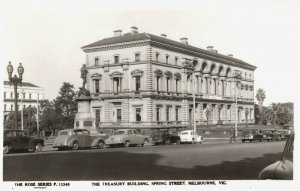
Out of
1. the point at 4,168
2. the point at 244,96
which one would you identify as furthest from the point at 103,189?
the point at 244,96

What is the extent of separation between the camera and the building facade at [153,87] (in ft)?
114

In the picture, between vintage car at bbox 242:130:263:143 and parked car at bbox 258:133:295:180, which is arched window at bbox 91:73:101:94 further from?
parked car at bbox 258:133:295:180

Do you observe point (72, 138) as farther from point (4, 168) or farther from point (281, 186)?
point (281, 186)

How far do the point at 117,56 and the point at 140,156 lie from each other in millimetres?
20758

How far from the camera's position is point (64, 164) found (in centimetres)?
1390

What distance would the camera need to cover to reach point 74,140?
2047 cm

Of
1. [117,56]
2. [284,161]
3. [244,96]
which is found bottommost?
[284,161]

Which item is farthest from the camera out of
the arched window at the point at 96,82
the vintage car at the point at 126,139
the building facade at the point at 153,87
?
the arched window at the point at 96,82

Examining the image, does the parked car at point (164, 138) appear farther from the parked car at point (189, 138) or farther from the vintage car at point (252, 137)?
the vintage car at point (252, 137)

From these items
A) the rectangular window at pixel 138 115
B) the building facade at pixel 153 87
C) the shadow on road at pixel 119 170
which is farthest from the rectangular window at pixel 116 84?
the shadow on road at pixel 119 170

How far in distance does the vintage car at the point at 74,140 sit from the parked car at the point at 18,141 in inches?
42.8

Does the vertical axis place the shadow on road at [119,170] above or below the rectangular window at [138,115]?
below

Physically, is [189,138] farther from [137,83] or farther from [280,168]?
[280,168]

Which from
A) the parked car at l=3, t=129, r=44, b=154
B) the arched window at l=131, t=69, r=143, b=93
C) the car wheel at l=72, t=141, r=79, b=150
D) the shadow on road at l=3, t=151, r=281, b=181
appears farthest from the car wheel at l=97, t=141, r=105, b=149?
the arched window at l=131, t=69, r=143, b=93
